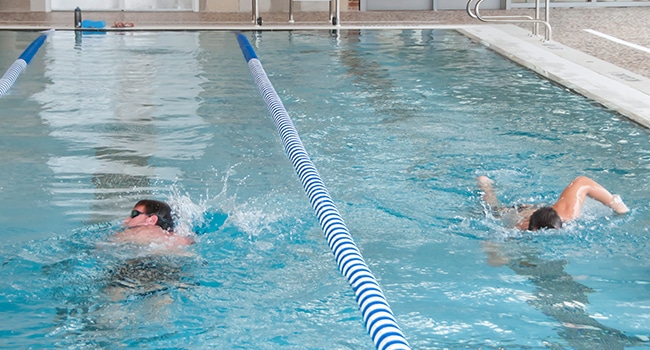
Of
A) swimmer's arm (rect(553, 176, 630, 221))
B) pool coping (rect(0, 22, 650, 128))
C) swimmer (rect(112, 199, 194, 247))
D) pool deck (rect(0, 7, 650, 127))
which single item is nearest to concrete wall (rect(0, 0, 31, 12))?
pool deck (rect(0, 7, 650, 127))

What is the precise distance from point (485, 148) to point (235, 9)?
10291mm

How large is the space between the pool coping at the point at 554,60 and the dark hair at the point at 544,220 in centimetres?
257

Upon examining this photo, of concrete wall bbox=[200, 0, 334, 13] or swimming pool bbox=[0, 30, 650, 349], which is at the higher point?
concrete wall bbox=[200, 0, 334, 13]

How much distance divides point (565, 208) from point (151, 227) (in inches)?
80.4

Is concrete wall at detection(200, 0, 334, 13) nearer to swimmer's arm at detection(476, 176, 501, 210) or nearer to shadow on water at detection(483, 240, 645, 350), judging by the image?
swimmer's arm at detection(476, 176, 501, 210)

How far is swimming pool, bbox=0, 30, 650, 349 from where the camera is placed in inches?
140

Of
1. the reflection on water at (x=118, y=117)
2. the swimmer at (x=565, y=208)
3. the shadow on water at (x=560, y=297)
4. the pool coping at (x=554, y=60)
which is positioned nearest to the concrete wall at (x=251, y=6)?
the pool coping at (x=554, y=60)

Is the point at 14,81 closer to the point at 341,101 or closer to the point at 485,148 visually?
the point at 341,101

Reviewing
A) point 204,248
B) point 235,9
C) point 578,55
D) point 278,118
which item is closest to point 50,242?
point 204,248

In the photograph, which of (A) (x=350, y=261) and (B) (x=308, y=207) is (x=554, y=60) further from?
(A) (x=350, y=261)

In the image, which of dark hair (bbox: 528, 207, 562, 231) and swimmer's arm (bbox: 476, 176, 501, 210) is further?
swimmer's arm (bbox: 476, 176, 501, 210)

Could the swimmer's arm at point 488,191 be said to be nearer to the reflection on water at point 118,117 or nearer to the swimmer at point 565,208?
the swimmer at point 565,208

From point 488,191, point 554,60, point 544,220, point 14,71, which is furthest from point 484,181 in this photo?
point 554,60

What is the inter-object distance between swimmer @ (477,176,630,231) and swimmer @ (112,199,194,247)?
1676 millimetres
